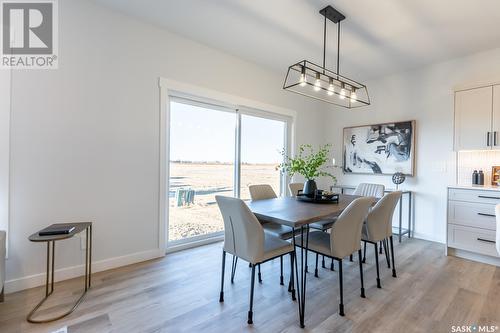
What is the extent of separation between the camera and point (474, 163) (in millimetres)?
3441

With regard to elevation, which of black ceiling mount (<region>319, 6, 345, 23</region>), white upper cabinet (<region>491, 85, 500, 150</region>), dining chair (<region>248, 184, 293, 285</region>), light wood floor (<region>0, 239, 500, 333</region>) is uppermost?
black ceiling mount (<region>319, 6, 345, 23</region>)

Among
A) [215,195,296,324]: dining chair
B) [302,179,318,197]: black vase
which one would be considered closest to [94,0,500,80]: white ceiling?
[302,179,318,197]: black vase

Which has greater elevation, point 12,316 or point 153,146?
point 153,146

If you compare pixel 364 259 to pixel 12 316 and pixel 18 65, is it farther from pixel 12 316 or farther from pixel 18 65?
pixel 18 65

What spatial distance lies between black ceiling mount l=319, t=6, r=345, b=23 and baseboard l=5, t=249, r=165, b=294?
331 cm

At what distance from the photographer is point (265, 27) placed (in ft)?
9.42

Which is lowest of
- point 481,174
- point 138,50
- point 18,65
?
point 481,174

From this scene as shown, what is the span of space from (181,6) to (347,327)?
3.28 meters

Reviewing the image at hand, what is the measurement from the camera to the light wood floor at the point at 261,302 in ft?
5.81

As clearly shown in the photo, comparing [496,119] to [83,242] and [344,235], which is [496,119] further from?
[83,242]

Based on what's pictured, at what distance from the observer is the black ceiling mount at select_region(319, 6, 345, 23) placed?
245 centimetres

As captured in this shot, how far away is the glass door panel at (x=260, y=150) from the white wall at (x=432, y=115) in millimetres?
1894

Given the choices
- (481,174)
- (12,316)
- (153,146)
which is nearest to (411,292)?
(481,174)

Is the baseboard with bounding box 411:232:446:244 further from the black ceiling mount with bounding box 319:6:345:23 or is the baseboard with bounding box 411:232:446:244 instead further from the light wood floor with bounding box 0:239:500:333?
the black ceiling mount with bounding box 319:6:345:23
